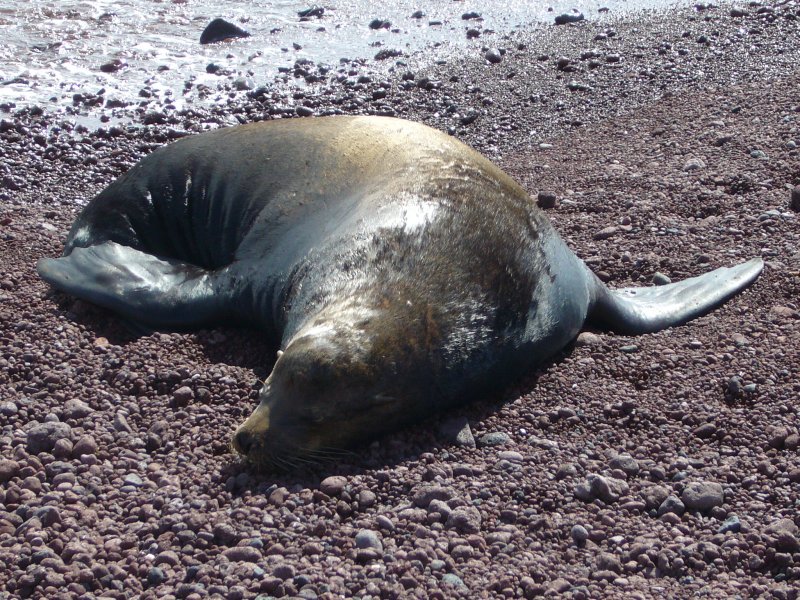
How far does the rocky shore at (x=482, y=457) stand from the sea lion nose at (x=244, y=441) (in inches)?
2.9

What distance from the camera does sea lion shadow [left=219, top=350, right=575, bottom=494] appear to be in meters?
4.19

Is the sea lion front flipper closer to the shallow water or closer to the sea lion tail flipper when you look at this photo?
the sea lion tail flipper

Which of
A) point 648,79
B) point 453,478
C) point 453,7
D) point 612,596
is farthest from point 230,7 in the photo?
point 612,596

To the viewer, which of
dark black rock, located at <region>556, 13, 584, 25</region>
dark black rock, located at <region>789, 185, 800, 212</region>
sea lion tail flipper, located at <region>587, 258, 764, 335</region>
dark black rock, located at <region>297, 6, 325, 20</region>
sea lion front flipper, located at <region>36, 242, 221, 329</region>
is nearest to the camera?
sea lion tail flipper, located at <region>587, 258, 764, 335</region>

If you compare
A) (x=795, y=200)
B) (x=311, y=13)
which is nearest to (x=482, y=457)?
(x=795, y=200)

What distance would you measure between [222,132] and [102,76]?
466 cm

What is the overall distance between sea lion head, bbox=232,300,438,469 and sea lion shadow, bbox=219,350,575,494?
48mm

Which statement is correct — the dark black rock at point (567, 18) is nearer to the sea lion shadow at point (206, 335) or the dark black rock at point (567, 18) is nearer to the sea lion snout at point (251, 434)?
the sea lion shadow at point (206, 335)

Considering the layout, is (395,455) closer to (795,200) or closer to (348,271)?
(348,271)

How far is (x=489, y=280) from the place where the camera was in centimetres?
484

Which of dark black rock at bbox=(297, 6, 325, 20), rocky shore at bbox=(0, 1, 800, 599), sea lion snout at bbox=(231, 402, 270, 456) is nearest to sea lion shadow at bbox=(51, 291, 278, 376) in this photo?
rocky shore at bbox=(0, 1, 800, 599)

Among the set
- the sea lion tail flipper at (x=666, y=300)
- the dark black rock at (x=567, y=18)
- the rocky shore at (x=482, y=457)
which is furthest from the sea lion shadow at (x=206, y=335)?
the dark black rock at (x=567, y=18)

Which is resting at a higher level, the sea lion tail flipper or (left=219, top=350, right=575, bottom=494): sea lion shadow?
the sea lion tail flipper

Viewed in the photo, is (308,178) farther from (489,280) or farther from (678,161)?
(678,161)
